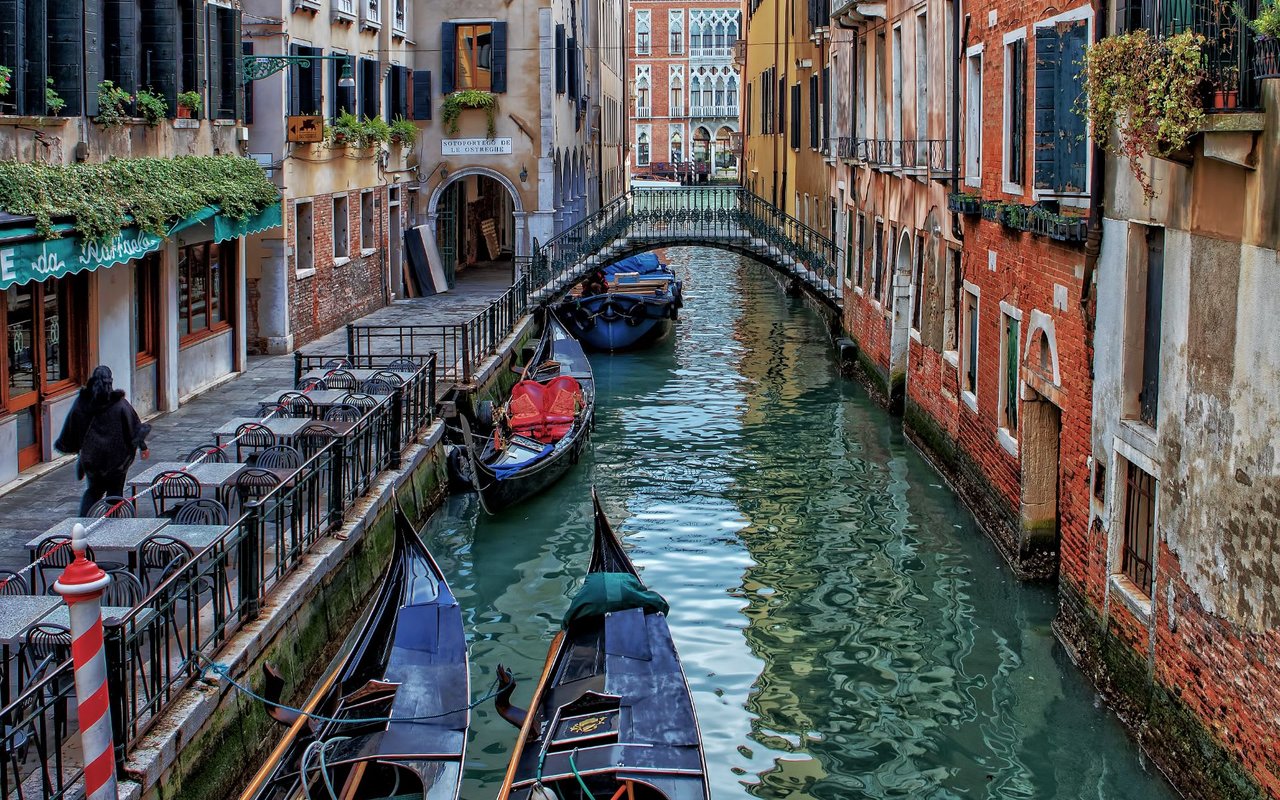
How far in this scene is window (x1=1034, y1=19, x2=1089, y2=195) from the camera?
9.95m

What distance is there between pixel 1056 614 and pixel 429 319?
12845 millimetres

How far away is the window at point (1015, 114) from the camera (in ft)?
38.4

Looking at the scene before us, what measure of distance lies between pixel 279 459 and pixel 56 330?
9.15 ft

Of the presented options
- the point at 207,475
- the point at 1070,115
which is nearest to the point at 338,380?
the point at 207,475

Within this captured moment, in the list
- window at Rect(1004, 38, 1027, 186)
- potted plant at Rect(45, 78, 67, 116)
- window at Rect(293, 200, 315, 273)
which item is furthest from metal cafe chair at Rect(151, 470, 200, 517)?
window at Rect(293, 200, 315, 273)

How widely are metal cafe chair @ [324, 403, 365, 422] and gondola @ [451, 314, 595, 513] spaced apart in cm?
120

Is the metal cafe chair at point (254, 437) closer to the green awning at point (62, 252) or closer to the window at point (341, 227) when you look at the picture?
the green awning at point (62, 252)

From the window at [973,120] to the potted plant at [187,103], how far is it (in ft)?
24.2

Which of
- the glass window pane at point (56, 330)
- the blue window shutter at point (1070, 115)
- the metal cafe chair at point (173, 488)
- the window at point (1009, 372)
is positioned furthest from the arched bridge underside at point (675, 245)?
the metal cafe chair at point (173, 488)

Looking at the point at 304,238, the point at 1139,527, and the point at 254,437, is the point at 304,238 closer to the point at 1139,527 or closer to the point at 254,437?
the point at 254,437

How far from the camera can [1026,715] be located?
890 centimetres

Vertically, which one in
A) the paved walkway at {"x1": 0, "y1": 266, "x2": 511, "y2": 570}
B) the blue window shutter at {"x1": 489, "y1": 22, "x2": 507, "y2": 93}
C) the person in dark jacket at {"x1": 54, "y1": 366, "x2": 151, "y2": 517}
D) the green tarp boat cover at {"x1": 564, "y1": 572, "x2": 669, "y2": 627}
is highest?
the blue window shutter at {"x1": 489, "y1": 22, "x2": 507, "y2": 93}

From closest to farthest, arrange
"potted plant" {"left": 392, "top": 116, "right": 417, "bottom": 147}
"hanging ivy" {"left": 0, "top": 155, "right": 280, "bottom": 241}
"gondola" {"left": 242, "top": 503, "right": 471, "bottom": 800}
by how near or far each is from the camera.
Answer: "gondola" {"left": 242, "top": 503, "right": 471, "bottom": 800} < "hanging ivy" {"left": 0, "top": 155, "right": 280, "bottom": 241} < "potted plant" {"left": 392, "top": 116, "right": 417, "bottom": 147}

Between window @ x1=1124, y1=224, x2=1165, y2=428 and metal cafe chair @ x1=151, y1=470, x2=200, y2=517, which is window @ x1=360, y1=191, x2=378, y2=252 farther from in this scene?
window @ x1=1124, y1=224, x2=1165, y2=428
